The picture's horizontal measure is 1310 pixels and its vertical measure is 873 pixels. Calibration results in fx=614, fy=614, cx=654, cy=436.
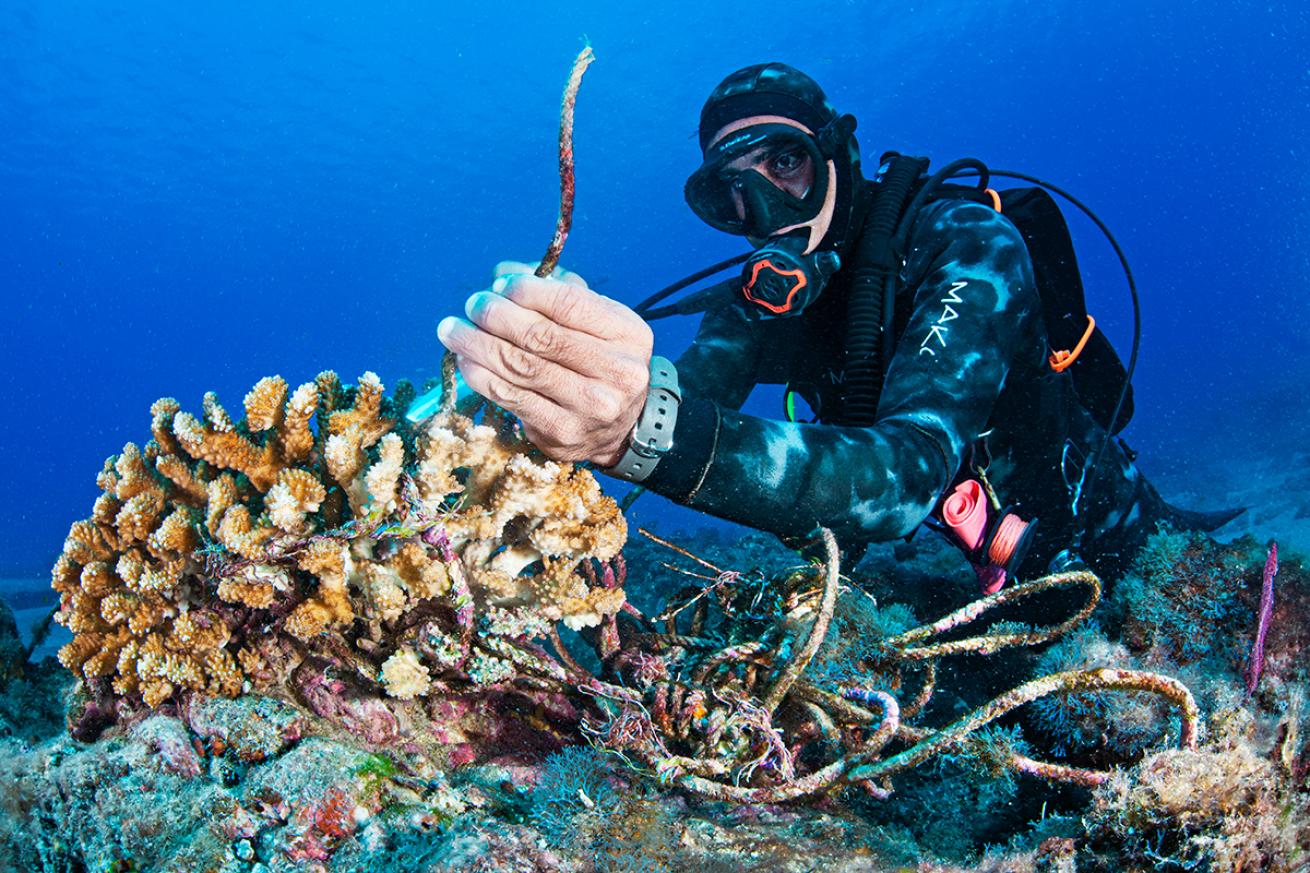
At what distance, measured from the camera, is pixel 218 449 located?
5.84ft

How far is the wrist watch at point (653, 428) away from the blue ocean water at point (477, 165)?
28847mm

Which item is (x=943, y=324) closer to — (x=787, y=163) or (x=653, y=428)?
(x=653, y=428)

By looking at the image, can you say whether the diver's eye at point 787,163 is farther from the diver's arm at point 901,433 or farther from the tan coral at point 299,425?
the tan coral at point 299,425

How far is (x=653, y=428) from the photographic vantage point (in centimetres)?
172

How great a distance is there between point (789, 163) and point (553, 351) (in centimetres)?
277

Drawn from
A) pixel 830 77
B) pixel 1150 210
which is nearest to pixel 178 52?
pixel 830 77

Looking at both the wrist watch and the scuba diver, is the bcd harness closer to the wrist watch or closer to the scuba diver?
the scuba diver

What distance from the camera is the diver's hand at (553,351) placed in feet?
4.59

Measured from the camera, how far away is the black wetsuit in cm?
190

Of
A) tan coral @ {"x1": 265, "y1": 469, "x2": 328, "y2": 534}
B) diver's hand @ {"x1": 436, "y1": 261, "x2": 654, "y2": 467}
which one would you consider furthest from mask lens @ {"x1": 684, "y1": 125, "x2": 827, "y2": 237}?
tan coral @ {"x1": 265, "y1": 469, "x2": 328, "y2": 534}

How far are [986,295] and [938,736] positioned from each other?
72.6 inches

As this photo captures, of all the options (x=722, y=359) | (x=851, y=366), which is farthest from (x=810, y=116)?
(x=851, y=366)

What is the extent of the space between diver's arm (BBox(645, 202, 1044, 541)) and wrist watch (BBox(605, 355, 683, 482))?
41 mm

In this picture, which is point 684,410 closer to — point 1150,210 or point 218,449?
point 218,449
